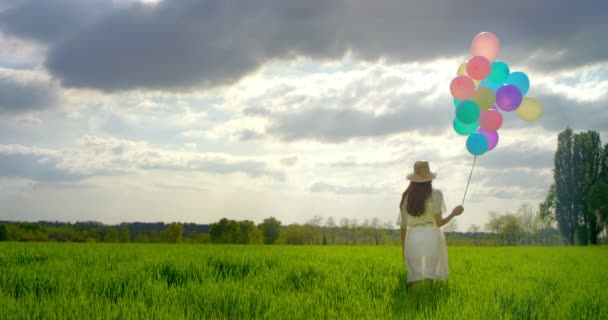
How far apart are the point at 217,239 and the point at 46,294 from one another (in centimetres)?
6013

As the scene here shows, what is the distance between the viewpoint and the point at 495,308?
643 centimetres

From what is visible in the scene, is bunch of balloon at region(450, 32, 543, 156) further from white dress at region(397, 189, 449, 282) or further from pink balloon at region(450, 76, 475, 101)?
white dress at region(397, 189, 449, 282)

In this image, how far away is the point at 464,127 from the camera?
9062mm

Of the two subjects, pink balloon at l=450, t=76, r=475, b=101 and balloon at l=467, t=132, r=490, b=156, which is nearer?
pink balloon at l=450, t=76, r=475, b=101

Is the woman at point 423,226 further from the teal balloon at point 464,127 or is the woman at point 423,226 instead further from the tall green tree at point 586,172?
the tall green tree at point 586,172

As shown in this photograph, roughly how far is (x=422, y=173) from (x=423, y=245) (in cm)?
114

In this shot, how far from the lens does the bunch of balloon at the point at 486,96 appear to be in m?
8.74

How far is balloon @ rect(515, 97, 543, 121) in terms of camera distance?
30.5 ft

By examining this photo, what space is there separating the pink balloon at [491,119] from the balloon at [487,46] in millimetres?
1034

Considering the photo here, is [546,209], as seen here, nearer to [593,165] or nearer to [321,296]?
[593,165]

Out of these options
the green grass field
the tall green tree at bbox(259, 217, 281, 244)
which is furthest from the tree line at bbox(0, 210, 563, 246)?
the green grass field

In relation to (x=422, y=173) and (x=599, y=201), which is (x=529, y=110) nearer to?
(x=422, y=173)

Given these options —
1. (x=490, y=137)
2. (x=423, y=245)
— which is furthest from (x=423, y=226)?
(x=490, y=137)

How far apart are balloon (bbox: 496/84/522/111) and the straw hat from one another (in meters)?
2.45
